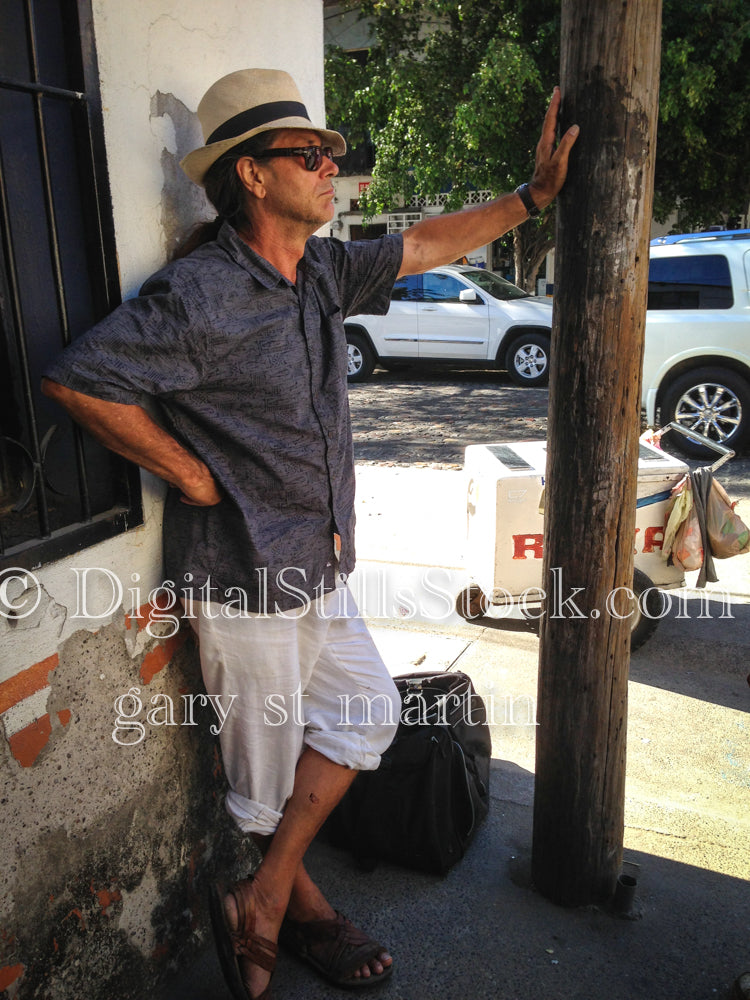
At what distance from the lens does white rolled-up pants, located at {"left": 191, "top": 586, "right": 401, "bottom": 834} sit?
2.13 meters

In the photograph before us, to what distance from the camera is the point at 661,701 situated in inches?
153

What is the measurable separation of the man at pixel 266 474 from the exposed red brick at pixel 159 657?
5.5 inches

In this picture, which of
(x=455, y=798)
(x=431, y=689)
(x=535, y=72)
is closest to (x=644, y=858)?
(x=455, y=798)

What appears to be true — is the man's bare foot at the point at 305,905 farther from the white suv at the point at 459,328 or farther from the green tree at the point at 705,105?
the green tree at the point at 705,105

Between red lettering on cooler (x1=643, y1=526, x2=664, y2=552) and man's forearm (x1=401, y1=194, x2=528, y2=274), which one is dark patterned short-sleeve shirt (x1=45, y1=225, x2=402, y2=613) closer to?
man's forearm (x1=401, y1=194, x2=528, y2=274)

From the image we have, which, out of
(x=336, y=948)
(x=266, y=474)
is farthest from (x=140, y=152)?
(x=336, y=948)

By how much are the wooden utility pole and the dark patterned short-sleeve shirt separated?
600mm

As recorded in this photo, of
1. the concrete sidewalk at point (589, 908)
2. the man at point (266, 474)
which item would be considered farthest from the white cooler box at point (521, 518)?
the man at point (266, 474)

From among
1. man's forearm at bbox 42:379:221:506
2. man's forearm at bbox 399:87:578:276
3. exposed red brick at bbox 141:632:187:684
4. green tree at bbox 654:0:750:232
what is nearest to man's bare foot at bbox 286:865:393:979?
exposed red brick at bbox 141:632:187:684

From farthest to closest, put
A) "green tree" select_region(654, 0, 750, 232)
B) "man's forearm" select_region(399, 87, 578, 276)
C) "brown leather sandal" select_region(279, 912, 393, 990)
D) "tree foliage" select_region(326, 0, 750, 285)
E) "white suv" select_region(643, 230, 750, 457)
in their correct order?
"tree foliage" select_region(326, 0, 750, 285) → "green tree" select_region(654, 0, 750, 232) → "white suv" select_region(643, 230, 750, 457) → "man's forearm" select_region(399, 87, 578, 276) → "brown leather sandal" select_region(279, 912, 393, 990)

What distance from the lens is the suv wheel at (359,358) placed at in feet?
43.2

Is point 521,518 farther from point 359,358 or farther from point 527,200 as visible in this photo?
point 359,358

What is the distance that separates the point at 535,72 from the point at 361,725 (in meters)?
11.9

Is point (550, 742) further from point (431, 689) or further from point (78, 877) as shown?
point (78, 877)
